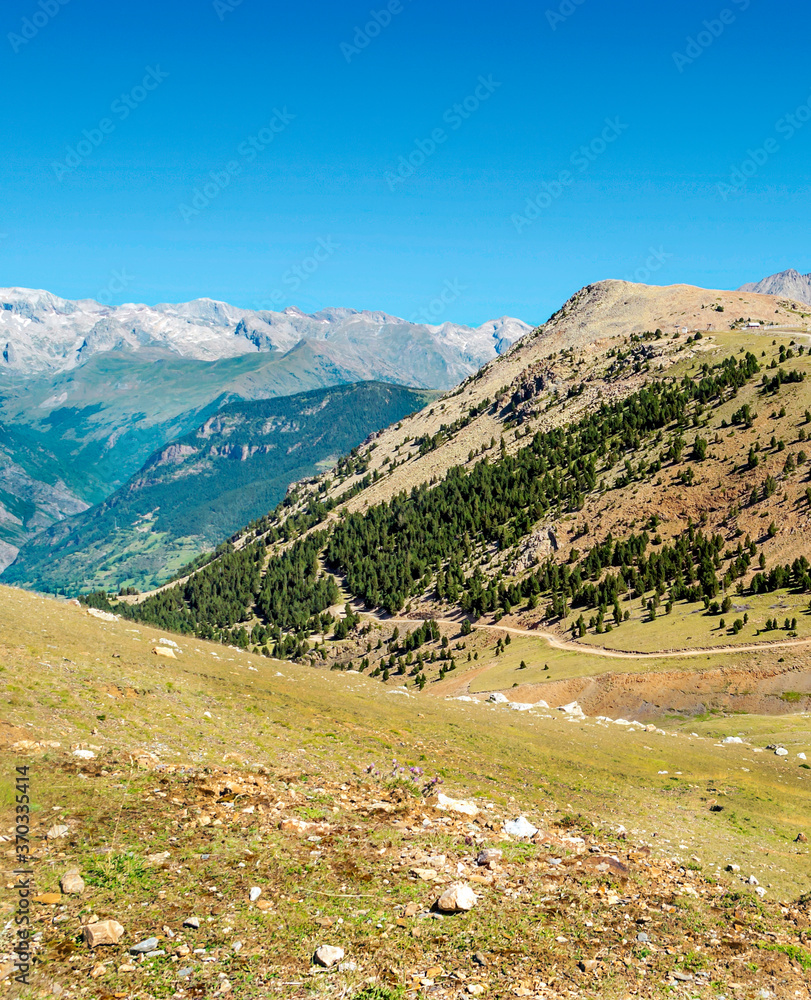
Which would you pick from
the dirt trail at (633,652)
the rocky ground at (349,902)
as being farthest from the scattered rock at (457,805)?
the dirt trail at (633,652)

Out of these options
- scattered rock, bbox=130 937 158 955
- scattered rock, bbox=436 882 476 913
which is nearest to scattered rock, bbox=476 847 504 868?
scattered rock, bbox=436 882 476 913

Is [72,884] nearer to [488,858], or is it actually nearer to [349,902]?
[349,902]

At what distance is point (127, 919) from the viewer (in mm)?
14281

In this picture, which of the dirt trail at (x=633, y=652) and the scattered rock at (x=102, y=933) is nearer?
the scattered rock at (x=102, y=933)

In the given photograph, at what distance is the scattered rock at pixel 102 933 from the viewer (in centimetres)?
1327

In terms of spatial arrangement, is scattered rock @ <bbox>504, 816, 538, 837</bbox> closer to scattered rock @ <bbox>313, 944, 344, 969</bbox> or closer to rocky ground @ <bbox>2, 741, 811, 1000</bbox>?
rocky ground @ <bbox>2, 741, 811, 1000</bbox>

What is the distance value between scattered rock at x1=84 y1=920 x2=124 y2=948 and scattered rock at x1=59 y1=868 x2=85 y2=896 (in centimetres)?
155

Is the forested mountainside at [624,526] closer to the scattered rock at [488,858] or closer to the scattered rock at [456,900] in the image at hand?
the scattered rock at [488,858]

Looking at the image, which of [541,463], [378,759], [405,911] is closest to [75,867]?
[405,911]

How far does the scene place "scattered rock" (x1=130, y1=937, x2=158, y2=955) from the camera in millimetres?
13359

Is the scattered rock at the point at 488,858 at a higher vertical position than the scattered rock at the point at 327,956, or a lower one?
lower

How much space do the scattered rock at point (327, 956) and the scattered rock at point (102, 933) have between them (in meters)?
4.37

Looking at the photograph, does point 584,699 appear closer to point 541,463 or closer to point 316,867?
point 316,867

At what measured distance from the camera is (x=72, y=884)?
14.8 m
